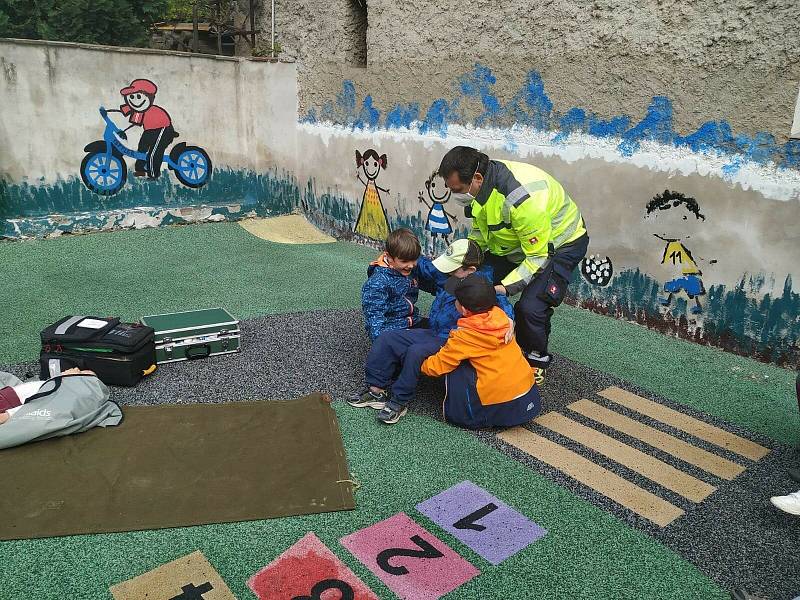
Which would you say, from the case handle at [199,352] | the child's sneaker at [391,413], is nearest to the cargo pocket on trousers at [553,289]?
the child's sneaker at [391,413]

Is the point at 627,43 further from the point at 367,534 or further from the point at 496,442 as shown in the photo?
the point at 367,534

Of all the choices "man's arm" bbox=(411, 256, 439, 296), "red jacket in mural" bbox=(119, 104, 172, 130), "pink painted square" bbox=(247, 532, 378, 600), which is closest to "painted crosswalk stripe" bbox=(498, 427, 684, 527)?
"man's arm" bbox=(411, 256, 439, 296)

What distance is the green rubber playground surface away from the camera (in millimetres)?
2832

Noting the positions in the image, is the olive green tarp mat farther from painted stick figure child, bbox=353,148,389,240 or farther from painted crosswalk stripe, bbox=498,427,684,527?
painted stick figure child, bbox=353,148,389,240

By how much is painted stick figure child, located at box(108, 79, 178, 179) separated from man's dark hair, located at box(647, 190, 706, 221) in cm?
692

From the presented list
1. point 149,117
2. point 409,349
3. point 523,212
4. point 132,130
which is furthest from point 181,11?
point 409,349

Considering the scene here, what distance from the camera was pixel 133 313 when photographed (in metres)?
6.13

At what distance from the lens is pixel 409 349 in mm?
4148

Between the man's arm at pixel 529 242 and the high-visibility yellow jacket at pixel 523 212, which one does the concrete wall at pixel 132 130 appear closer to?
the high-visibility yellow jacket at pixel 523 212

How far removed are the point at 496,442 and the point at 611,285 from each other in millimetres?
3072

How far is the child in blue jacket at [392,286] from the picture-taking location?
Answer: 4578 millimetres

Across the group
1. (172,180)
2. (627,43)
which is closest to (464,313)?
(627,43)

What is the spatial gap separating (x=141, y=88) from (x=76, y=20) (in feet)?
21.4

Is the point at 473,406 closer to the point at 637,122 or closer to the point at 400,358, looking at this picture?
the point at 400,358
